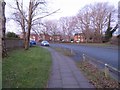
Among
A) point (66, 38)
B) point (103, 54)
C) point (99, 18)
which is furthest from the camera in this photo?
point (66, 38)

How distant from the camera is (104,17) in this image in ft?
294

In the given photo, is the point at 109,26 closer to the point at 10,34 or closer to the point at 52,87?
the point at 10,34

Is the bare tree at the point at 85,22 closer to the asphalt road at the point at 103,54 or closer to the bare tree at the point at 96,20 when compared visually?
the bare tree at the point at 96,20

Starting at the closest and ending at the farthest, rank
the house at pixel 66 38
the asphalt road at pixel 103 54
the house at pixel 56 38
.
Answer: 1. the asphalt road at pixel 103 54
2. the house at pixel 66 38
3. the house at pixel 56 38

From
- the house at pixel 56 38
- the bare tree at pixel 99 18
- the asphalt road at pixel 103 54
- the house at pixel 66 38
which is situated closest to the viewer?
the asphalt road at pixel 103 54

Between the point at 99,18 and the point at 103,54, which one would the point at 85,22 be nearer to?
the point at 99,18

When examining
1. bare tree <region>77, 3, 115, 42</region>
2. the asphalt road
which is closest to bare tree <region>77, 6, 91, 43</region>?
bare tree <region>77, 3, 115, 42</region>

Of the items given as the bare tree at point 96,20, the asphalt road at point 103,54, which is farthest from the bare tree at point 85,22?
the asphalt road at point 103,54

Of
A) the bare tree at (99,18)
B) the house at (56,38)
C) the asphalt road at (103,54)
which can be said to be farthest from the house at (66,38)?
the asphalt road at (103,54)

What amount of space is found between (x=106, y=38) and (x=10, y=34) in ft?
140

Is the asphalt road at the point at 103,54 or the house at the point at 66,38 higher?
the house at the point at 66,38

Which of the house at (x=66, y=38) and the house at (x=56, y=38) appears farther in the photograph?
the house at (x=56, y=38)

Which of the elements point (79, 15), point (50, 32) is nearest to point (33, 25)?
point (79, 15)

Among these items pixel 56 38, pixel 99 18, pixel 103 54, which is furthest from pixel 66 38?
pixel 103 54
